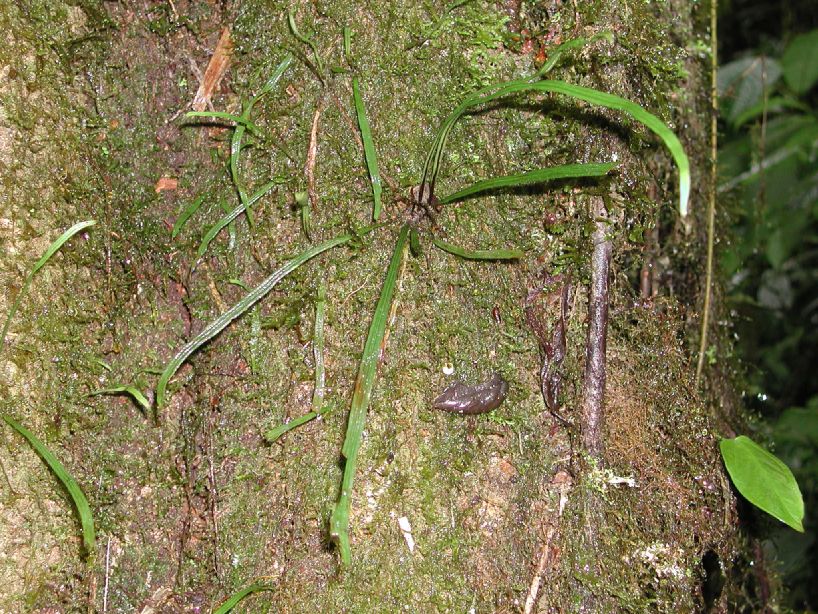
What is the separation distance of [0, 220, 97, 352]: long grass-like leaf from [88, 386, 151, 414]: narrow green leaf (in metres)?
0.18

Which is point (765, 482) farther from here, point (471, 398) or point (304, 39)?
point (304, 39)

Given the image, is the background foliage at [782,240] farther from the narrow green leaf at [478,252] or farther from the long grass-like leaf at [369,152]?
the long grass-like leaf at [369,152]

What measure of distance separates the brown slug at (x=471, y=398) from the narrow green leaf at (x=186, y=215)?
582 mm

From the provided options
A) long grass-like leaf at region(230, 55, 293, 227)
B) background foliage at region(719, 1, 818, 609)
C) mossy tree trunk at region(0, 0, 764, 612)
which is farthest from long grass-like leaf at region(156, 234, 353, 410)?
background foliage at region(719, 1, 818, 609)

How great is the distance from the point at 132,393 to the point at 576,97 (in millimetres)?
935

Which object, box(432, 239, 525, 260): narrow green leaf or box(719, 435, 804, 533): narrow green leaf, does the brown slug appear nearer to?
box(432, 239, 525, 260): narrow green leaf

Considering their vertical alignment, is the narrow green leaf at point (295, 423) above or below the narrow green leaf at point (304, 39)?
below

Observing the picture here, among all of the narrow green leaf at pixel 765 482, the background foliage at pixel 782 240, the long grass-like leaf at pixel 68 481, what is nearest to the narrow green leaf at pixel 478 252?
the narrow green leaf at pixel 765 482

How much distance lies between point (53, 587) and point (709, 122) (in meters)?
1.72

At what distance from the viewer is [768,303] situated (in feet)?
11.6

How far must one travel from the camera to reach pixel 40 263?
112 cm

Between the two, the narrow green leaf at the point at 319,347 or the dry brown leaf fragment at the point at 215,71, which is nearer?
the narrow green leaf at the point at 319,347

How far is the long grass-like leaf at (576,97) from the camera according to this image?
0.83 m

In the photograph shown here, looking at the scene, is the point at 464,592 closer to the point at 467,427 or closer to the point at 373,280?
the point at 467,427
